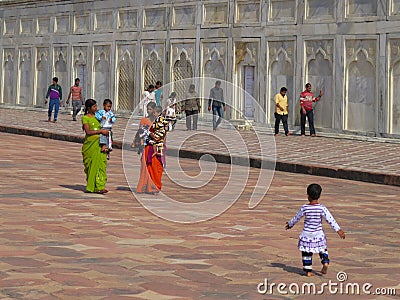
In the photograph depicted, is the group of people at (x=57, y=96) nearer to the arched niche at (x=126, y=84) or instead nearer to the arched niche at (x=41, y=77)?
the arched niche at (x=126, y=84)

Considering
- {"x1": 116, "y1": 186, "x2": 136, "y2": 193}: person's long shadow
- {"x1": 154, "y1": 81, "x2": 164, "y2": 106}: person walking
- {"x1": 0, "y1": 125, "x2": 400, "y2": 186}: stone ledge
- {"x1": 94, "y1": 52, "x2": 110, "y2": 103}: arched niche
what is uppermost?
{"x1": 94, "y1": 52, "x2": 110, "y2": 103}: arched niche

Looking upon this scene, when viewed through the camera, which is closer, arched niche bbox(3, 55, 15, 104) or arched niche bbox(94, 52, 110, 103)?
arched niche bbox(94, 52, 110, 103)

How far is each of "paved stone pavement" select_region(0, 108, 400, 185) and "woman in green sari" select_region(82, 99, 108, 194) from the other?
566 centimetres

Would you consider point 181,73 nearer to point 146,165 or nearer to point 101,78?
point 101,78

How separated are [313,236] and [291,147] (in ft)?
51.8

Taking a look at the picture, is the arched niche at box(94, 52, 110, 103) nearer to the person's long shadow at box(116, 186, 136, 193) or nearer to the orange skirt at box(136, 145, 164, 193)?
the person's long shadow at box(116, 186, 136, 193)

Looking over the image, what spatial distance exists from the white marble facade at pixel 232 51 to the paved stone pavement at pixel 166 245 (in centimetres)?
1120

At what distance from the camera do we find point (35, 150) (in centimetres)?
2358

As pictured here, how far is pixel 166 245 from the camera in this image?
10.3 m

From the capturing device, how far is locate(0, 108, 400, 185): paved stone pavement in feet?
64.4

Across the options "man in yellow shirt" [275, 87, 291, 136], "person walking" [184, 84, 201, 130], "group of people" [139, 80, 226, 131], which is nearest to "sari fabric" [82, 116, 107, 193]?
"man in yellow shirt" [275, 87, 291, 136]

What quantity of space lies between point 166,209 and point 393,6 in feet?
49.6

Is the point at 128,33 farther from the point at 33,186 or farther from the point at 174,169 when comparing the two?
the point at 33,186

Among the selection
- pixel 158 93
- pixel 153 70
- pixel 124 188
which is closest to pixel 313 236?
pixel 124 188
